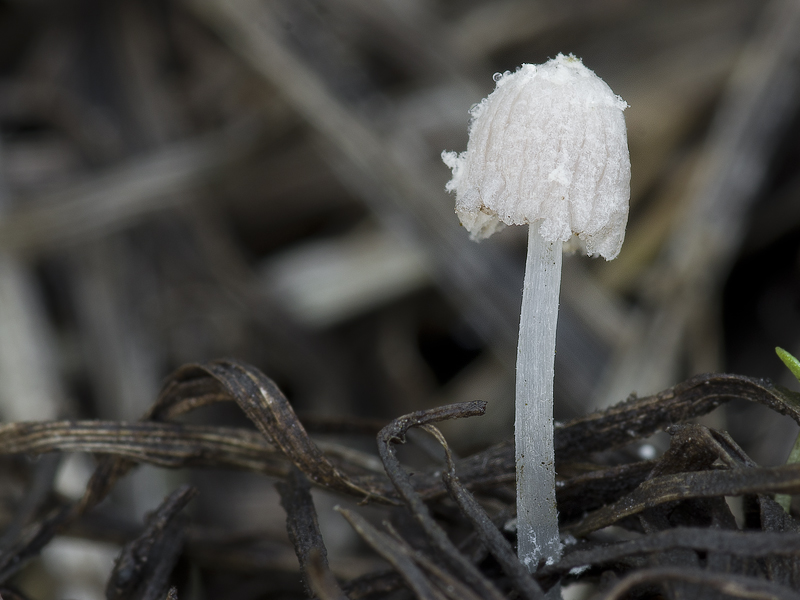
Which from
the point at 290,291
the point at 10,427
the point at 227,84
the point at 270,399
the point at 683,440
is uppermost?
the point at 227,84

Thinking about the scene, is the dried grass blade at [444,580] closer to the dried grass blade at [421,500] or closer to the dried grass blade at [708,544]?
the dried grass blade at [421,500]

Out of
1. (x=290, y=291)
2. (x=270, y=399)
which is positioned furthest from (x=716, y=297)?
(x=270, y=399)

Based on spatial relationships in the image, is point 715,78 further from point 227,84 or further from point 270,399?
point 270,399

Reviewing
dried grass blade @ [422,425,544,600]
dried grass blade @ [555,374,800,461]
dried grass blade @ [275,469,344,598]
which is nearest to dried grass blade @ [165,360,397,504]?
dried grass blade @ [275,469,344,598]

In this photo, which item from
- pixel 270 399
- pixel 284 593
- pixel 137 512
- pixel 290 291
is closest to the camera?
pixel 270 399

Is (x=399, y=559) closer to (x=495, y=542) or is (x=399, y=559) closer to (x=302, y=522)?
(x=495, y=542)

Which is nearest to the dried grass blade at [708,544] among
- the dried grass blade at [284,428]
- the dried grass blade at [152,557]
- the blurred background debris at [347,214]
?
the dried grass blade at [284,428]

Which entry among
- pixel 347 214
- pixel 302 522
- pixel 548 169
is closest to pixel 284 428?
pixel 302 522
